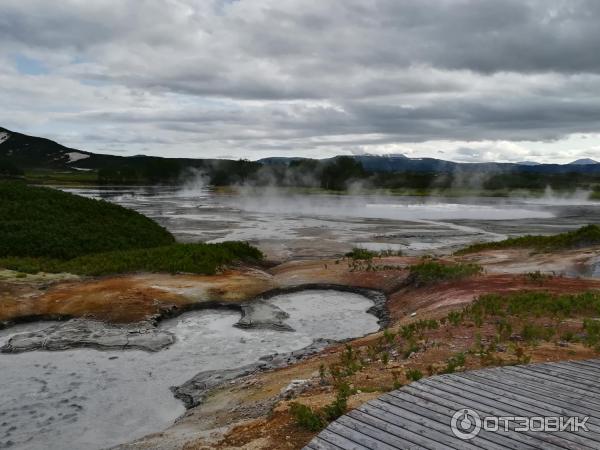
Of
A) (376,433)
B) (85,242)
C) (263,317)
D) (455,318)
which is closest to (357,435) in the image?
(376,433)

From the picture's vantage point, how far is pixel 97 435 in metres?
11.6

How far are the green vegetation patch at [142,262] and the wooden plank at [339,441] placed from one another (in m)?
20.5

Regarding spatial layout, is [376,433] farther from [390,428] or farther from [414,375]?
[414,375]

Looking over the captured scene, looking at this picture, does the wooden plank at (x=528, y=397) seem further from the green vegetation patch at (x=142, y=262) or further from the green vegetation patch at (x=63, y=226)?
the green vegetation patch at (x=63, y=226)

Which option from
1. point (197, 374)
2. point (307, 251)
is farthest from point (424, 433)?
point (307, 251)

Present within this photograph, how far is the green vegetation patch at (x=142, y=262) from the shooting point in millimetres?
26375

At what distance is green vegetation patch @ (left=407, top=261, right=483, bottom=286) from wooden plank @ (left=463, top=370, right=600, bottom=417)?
1430 cm

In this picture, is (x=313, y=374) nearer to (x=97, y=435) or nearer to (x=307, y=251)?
(x=97, y=435)

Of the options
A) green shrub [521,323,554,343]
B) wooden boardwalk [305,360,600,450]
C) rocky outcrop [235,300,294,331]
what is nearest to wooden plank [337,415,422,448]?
wooden boardwalk [305,360,600,450]

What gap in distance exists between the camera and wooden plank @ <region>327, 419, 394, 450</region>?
651 centimetres

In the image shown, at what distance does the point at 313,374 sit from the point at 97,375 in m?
6.73

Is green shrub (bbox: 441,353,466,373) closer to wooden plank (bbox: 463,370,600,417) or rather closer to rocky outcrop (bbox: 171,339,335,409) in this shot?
wooden plank (bbox: 463,370,600,417)

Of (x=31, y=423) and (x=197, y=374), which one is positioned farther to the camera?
(x=197, y=374)

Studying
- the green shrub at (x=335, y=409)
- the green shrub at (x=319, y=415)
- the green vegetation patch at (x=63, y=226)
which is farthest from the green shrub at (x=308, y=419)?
the green vegetation patch at (x=63, y=226)
